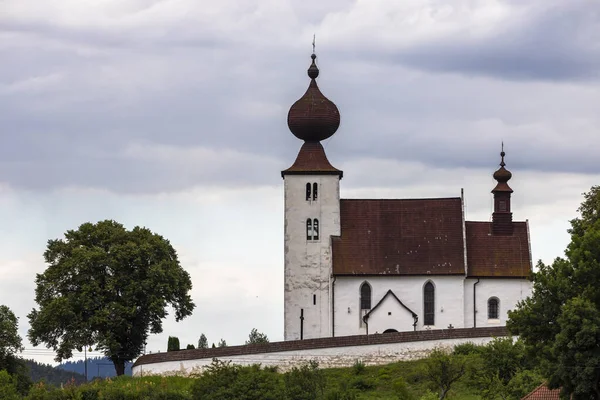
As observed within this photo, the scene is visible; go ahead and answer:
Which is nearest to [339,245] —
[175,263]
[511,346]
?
[175,263]

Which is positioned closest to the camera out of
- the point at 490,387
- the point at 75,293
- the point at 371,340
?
the point at 490,387

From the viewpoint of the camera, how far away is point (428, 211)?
272 feet

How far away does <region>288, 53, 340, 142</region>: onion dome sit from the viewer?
271 ft

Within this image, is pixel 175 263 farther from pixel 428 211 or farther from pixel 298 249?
pixel 428 211

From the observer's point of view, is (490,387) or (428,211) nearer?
(490,387)

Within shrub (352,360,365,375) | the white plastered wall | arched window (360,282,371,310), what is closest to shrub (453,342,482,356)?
shrub (352,360,365,375)

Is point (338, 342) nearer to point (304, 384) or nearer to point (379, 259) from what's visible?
point (304, 384)

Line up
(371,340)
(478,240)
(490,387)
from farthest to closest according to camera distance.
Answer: (478,240) → (371,340) → (490,387)

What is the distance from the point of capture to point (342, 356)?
2837 inches

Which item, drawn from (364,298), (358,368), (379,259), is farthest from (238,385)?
(379,259)

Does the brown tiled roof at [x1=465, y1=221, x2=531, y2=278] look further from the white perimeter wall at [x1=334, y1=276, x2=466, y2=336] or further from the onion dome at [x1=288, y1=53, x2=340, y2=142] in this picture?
the onion dome at [x1=288, y1=53, x2=340, y2=142]

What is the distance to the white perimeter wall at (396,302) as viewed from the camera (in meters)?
80.6

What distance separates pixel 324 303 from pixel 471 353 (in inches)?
480

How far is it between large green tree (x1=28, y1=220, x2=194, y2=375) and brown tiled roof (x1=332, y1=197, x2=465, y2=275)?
8.46 metres
